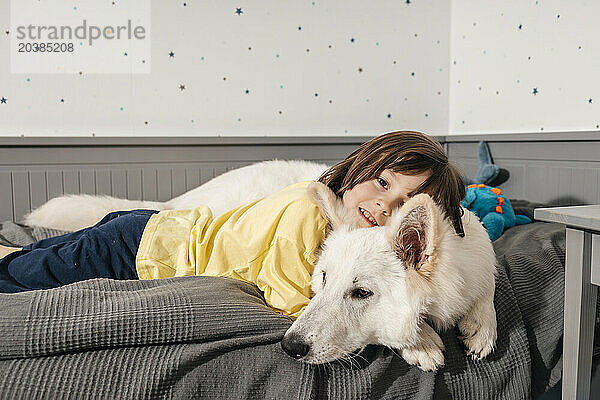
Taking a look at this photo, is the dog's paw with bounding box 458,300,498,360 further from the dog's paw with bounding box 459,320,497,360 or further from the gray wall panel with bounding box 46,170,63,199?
the gray wall panel with bounding box 46,170,63,199

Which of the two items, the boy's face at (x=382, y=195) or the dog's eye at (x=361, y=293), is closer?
the dog's eye at (x=361, y=293)

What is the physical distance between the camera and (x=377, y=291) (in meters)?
1.17

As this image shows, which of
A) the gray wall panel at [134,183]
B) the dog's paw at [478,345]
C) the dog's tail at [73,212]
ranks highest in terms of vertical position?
the gray wall panel at [134,183]

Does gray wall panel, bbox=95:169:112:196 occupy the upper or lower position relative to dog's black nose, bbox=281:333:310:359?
upper

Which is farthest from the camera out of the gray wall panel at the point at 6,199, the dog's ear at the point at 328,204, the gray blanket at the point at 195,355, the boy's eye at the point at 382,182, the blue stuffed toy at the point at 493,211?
the gray wall panel at the point at 6,199

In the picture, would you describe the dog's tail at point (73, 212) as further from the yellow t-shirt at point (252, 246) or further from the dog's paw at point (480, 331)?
the dog's paw at point (480, 331)

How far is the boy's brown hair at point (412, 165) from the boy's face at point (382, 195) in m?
0.01

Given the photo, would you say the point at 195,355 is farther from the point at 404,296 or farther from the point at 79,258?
the point at 79,258

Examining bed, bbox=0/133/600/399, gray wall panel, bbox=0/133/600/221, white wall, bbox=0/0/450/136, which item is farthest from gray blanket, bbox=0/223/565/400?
white wall, bbox=0/0/450/136

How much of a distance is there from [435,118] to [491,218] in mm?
1170

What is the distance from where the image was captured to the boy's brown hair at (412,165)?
1.48 m

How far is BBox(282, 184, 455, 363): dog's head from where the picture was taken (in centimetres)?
112

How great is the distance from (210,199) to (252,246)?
0.74 meters

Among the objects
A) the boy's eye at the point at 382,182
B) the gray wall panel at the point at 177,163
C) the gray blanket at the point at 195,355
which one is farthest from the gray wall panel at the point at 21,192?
the boy's eye at the point at 382,182
